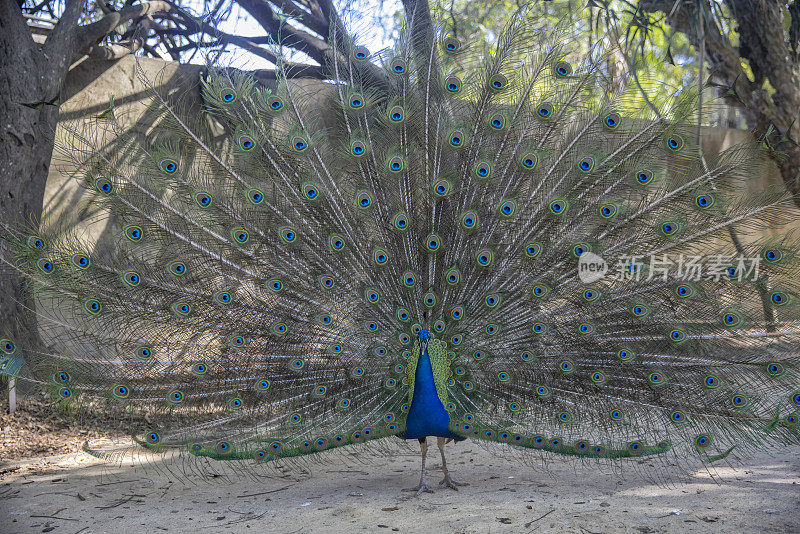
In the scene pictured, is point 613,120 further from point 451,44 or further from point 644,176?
point 451,44

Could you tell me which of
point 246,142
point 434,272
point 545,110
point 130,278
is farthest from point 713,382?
point 130,278

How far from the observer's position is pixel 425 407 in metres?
3.97

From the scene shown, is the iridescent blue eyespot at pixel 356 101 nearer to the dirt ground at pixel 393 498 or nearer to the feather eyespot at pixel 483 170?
the feather eyespot at pixel 483 170

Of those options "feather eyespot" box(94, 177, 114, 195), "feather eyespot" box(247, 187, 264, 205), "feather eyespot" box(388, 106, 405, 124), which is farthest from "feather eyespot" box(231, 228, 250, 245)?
"feather eyespot" box(388, 106, 405, 124)

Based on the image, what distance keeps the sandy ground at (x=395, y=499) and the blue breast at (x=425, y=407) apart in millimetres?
474

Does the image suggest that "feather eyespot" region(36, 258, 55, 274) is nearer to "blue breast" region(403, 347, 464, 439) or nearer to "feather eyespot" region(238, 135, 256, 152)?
"feather eyespot" region(238, 135, 256, 152)

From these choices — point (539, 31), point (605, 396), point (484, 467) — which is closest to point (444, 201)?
point (539, 31)

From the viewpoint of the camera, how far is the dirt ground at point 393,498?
3.64 meters

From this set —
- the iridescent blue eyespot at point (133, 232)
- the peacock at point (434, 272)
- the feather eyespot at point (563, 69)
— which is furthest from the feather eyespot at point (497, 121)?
the iridescent blue eyespot at point (133, 232)

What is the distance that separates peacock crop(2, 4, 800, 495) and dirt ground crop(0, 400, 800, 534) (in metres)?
0.34

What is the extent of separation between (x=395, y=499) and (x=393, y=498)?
0.03 meters

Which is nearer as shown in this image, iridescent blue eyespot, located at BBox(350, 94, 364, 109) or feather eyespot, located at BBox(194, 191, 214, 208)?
feather eyespot, located at BBox(194, 191, 214, 208)

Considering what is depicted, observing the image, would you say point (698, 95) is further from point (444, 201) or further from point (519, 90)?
point (444, 201)

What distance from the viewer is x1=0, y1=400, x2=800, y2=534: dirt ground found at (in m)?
3.64
